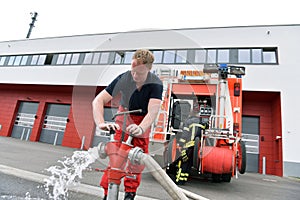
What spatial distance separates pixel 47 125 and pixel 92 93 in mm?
13833

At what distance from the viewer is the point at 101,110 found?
1.42m

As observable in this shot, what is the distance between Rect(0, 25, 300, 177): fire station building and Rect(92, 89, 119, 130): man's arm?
6 centimetres

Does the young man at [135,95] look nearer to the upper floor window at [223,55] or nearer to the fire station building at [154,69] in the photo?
the fire station building at [154,69]

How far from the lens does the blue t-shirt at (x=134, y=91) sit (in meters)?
1.52

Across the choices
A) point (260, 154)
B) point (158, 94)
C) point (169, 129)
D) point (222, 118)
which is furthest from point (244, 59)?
point (158, 94)

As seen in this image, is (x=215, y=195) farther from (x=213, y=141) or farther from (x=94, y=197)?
(x=94, y=197)

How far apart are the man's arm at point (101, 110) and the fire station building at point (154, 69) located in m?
0.06

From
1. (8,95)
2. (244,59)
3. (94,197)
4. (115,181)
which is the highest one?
(244,59)

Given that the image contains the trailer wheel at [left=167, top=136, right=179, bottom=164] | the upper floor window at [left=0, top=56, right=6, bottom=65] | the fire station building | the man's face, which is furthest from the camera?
the upper floor window at [left=0, top=56, right=6, bottom=65]

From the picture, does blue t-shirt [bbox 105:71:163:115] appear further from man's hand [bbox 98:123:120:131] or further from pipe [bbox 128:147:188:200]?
pipe [bbox 128:147:188:200]

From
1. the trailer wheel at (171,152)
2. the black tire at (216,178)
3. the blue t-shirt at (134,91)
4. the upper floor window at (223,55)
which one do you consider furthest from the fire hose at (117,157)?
the upper floor window at (223,55)

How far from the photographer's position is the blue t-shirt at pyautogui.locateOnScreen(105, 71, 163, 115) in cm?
152

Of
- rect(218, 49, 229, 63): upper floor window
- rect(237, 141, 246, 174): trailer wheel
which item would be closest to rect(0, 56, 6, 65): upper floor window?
rect(218, 49, 229, 63): upper floor window

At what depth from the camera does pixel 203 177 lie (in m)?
4.38
